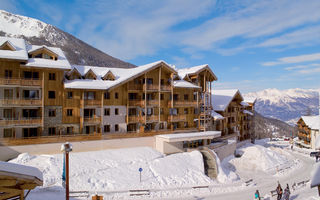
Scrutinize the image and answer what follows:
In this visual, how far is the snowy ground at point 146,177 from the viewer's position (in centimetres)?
2231

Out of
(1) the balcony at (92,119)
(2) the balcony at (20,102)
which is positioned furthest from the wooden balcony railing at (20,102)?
(1) the balcony at (92,119)

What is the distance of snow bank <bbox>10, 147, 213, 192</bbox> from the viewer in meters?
22.9

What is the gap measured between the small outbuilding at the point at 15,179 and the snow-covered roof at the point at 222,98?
143 feet

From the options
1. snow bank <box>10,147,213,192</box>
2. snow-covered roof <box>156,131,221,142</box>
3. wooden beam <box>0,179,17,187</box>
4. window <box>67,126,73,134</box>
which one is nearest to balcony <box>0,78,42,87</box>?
window <box>67,126,73,134</box>

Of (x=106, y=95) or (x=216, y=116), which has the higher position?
(x=106, y=95)

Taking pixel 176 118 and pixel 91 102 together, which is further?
pixel 176 118

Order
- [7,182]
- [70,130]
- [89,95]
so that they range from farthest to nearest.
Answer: [89,95]
[70,130]
[7,182]

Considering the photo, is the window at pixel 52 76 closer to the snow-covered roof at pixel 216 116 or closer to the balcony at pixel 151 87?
the balcony at pixel 151 87

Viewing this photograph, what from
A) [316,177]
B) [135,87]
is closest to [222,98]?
[135,87]

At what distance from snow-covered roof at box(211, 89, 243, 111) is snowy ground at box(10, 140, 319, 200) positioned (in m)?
18.2

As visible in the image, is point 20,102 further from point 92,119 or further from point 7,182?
point 7,182

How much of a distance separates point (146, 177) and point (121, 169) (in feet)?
10.2

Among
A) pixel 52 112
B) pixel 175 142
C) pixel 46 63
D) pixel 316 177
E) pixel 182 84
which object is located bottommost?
pixel 175 142

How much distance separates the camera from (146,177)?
25.5m
